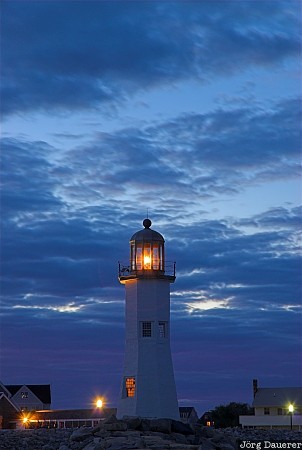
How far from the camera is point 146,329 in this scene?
136 feet

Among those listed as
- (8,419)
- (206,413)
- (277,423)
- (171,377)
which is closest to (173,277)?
(171,377)

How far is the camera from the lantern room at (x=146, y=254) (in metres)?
42.2

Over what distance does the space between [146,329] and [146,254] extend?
12.1ft

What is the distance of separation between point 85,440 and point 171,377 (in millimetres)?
5880

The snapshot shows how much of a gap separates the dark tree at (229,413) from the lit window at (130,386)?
103 ft

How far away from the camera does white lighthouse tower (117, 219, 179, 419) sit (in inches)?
1588

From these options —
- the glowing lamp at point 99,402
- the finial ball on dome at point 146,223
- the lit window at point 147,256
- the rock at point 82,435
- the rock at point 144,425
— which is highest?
the finial ball on dome at point 146,223

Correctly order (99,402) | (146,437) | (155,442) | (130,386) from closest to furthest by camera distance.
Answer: (155,442) → (146,437) → (130,386) → (99,402)

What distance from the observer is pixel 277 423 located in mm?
62062

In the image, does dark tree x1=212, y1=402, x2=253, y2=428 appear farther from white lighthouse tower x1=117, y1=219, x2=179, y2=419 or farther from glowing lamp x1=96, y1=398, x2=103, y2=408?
white lighthouse tower x1=117, y1=219, x2=179, y2=419

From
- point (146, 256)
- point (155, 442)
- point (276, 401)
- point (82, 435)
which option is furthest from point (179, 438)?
point (276, 401)

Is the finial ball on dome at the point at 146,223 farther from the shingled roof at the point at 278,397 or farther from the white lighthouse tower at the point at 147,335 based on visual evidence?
the shingled roof at the point at 278,397

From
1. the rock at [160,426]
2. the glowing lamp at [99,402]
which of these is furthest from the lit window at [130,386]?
the glowing lamp at [99,402]

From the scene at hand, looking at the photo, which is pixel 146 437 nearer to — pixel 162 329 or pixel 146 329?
pixel 146 329
